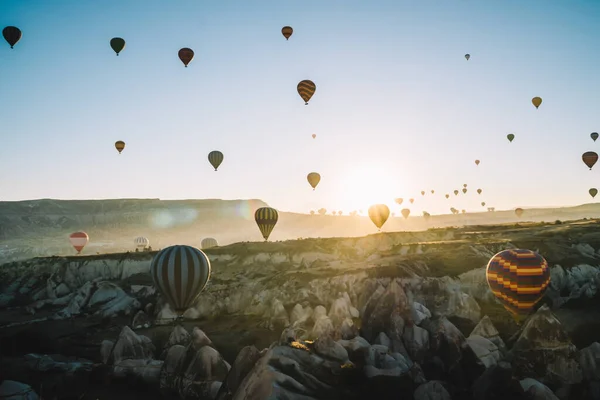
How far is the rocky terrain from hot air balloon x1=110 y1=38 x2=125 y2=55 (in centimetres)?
2782

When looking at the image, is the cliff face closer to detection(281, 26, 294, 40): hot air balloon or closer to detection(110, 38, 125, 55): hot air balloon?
detection(281, 26, 294, 40): hot air balloon

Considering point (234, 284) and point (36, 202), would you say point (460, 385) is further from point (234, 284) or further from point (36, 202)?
point (36, 202)

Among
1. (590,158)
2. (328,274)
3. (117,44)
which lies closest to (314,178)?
(328,274)

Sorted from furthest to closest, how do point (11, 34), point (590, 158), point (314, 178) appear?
1. point (314, 178)
2. point (590, 158)
3. point (11, 34)

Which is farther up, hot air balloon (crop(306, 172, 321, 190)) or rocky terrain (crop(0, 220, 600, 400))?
hot air balloon (crop(306, 172, 321, 190))

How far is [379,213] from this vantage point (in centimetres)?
6197

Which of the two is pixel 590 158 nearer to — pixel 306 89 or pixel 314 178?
pixel 314 178

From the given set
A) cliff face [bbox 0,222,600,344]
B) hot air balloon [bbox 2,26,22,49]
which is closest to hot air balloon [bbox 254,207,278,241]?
cliff face [bbox 0,222,600,344]

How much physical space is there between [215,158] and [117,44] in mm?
19246

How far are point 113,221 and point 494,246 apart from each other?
170 meters

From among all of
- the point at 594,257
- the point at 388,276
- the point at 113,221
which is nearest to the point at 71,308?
the point at 388,276

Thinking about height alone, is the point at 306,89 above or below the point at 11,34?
below

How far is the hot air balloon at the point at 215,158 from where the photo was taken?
58.8 metres

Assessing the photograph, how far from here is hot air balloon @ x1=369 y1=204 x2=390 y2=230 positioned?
202ft
